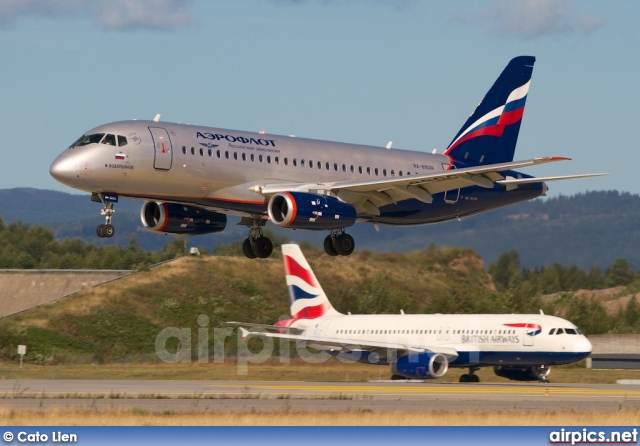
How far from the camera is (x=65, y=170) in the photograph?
45.0m

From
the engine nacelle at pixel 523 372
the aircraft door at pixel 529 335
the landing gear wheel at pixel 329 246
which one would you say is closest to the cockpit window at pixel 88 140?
the landing gear wheel at pixel 329 246

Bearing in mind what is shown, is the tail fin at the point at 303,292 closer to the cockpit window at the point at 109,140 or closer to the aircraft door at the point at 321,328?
the aircraft door at the point at 321,328

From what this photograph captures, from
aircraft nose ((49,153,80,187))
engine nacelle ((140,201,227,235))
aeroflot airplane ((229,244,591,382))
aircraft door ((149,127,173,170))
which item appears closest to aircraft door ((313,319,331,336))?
aeroflot airplane ((229,244,591,382))

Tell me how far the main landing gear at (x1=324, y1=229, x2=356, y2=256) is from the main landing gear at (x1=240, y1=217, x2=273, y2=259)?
2511 millimetres

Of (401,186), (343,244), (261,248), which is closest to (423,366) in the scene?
(343,244)

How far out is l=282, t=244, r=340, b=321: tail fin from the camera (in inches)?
2980

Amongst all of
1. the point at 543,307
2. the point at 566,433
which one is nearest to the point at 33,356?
the point at 543,307

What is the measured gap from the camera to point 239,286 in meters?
104

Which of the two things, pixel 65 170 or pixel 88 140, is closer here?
pixel 65 170

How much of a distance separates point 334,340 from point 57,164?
27.0m

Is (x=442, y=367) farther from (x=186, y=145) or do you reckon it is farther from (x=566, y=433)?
(x=566, y=433)

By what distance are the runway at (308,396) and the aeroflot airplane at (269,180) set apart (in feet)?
21.3

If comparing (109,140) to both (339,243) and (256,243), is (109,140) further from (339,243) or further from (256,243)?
(339,243)

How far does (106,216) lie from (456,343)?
86.5 ft
